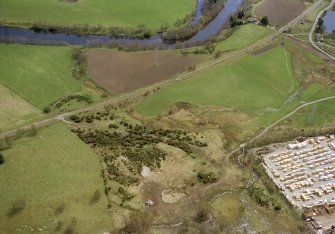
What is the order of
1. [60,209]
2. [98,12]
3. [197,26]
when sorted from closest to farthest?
[60,209] → [98,12] → [197,26]

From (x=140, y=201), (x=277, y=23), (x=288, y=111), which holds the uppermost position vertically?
(x=277, y=23)

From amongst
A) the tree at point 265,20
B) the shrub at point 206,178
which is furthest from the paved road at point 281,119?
the tree at point 265,20

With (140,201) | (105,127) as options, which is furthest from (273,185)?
(105,127)

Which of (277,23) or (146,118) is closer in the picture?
(146,118)

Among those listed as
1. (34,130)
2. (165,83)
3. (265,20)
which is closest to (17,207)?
(34,130)

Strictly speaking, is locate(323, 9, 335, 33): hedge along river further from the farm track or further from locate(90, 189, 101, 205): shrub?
locate(90, 189, 101, 205): shrub

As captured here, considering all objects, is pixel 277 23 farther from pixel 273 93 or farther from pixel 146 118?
pixel 146 118

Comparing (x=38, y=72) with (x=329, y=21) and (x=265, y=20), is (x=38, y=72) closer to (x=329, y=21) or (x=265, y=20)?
(x=265, y=20)


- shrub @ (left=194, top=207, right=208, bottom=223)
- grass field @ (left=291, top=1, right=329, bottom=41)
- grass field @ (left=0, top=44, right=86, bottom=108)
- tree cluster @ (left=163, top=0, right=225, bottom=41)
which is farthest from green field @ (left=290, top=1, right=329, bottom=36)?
shrub @ (left=194, top=207, right=208, bottom=223)
